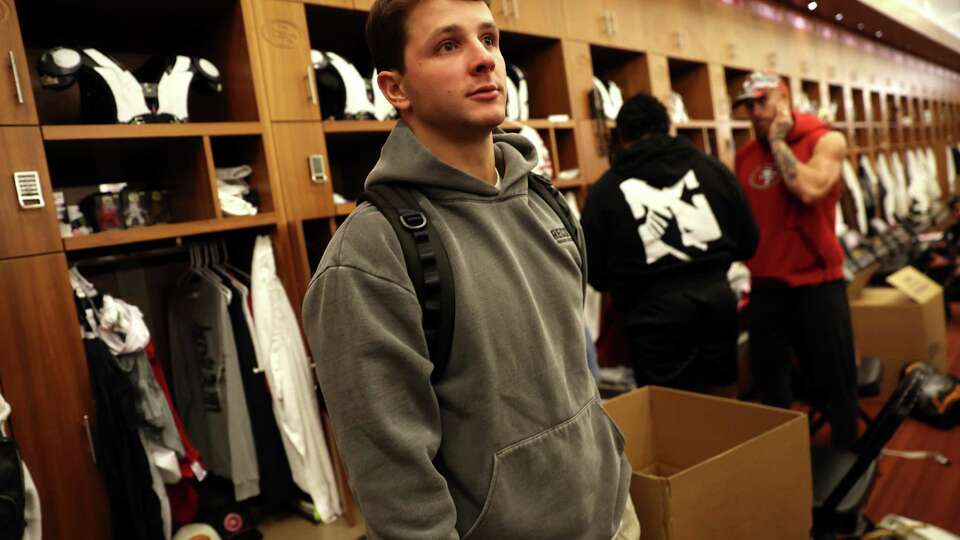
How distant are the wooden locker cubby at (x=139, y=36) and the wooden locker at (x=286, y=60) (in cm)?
6

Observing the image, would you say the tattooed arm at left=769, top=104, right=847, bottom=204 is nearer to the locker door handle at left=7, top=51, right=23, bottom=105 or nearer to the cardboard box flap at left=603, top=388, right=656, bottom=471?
the cardboard box flap at left=603, top=388, right=656, bottom=471

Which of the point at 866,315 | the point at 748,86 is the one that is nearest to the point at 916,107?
the point at 866,315

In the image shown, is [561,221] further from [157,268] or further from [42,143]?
[157,268]

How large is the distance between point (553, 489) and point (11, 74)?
1857 mm

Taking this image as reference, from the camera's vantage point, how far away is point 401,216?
865 mm

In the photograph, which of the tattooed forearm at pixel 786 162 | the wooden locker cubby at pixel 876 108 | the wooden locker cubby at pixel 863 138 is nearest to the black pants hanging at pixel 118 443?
the tattooed forearm at pixel 786 162

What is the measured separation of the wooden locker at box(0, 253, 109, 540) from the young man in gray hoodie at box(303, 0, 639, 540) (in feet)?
4.48

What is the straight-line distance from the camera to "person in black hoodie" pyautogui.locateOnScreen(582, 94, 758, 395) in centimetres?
207

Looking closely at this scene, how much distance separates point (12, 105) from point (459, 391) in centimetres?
167

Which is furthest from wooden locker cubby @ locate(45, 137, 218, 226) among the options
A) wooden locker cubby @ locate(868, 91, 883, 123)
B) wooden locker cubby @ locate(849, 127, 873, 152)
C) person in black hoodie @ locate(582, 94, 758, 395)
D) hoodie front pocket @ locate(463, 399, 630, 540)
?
wooden locker cubby @ locate(868, 91, 883, 123)

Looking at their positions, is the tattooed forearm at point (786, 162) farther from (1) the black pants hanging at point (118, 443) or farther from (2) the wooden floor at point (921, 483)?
(1) the black pants hanging at point (118, 443)

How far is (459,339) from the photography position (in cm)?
86

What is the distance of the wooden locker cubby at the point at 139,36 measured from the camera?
7.30 ft

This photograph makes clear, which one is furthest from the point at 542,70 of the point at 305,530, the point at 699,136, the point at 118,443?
the point at 118,443
